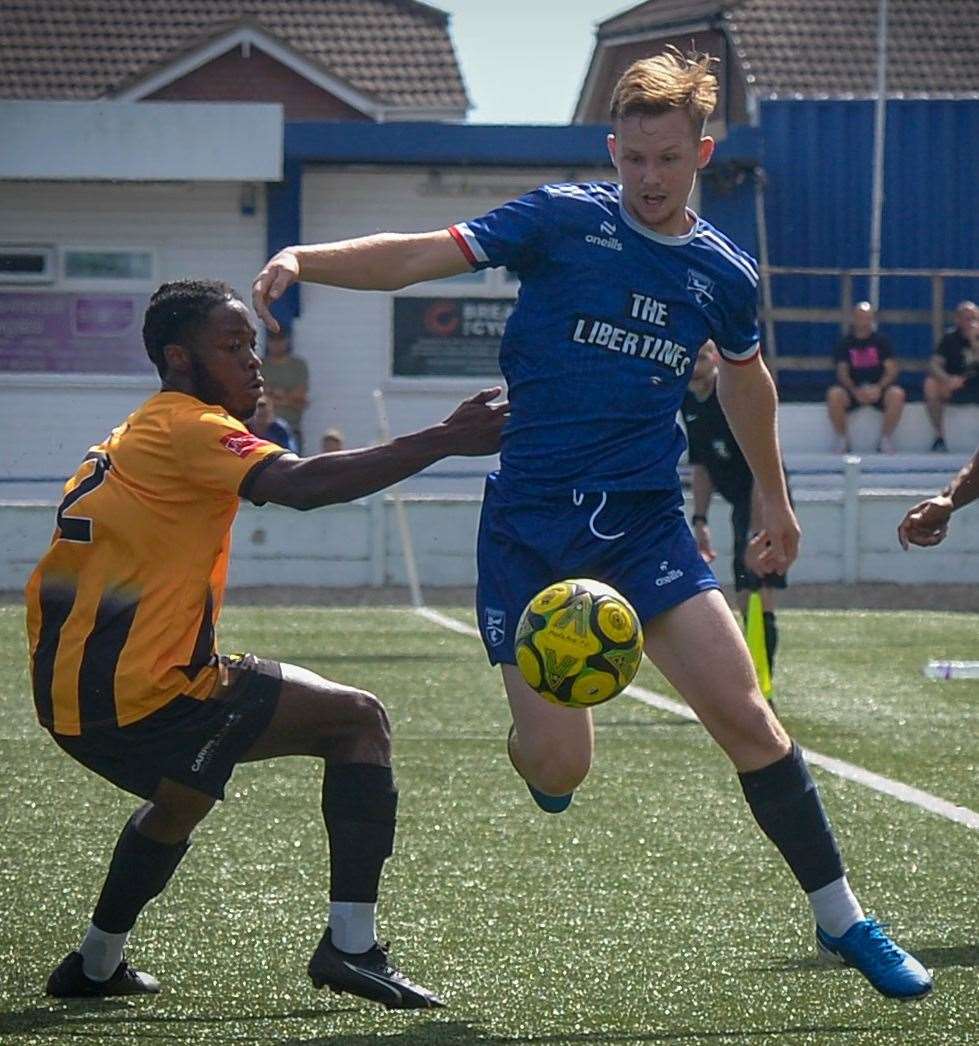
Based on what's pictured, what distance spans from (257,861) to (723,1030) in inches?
95.0

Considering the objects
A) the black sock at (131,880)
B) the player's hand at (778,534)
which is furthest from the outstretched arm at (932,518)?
the black sock at (131,880)

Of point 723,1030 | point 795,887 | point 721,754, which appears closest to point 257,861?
point 795,887

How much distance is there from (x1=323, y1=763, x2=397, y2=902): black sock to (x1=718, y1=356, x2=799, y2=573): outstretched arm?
1.28 m

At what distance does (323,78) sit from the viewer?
2870cm

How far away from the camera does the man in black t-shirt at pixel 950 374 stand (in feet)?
72.4

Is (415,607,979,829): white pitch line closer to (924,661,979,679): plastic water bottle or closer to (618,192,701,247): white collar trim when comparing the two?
(924,661,979,679): plastic water bottle

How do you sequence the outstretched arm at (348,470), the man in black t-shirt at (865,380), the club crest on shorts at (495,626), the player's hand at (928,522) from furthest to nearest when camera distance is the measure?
the man in black t-shirt at (865,380) → the player's hand at (928,522) → the club crest on shorts at (495,626) → the outstretched arm at (348,470)

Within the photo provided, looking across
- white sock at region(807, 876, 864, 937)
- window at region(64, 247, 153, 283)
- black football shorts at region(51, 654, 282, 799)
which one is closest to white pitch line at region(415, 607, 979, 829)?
white sock at region(807, 876, 864, 937)

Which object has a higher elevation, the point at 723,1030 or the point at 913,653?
the point at 723,1030

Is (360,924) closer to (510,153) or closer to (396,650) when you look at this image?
(396,650)

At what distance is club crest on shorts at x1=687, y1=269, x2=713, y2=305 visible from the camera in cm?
514

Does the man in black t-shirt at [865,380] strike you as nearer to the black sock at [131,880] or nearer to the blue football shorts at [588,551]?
the blue football shorts at [588,551]

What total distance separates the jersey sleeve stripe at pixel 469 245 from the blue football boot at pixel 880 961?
5.90 feet

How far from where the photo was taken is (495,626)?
527cm
